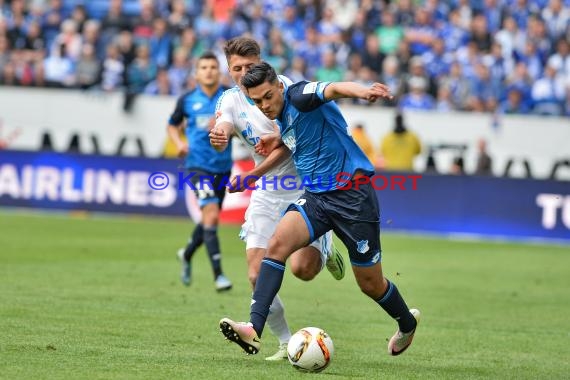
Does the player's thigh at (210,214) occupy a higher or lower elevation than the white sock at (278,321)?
lower

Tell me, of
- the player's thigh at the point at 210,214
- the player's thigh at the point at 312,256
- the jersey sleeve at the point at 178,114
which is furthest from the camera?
the jersey sleeve at the point at 178,114

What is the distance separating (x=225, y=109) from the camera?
29.4ft

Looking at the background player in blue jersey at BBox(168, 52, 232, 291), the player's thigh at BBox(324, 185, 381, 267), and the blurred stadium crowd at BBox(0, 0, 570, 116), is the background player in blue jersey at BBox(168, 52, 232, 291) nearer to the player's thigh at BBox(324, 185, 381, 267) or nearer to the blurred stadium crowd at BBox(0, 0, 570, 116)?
the player's thigh at BBox(324, 185, 381, 267)

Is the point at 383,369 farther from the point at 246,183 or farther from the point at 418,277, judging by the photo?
the point at 418,277

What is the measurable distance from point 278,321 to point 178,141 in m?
4.67

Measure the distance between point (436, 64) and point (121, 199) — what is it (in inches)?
296

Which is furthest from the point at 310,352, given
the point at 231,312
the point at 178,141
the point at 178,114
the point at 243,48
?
the point at 178,114

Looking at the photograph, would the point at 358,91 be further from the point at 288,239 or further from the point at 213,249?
the point at 213,249

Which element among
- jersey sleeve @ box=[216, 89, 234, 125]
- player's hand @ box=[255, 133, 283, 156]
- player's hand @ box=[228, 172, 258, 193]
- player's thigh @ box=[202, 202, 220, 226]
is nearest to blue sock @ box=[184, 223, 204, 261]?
player's thigh @ box=[202, 202, 220, 226]

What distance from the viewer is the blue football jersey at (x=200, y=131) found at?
13021 millimetres

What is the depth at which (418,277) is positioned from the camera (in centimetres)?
1489

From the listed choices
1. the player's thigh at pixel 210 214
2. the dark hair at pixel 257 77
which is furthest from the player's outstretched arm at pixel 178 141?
the dark hair at pixel 257 77

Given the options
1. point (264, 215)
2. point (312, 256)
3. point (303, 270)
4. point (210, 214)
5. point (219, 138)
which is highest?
point (219, 138)

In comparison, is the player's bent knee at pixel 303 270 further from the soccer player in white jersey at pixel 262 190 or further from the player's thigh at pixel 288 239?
the player's thigh at pixel 288 239
